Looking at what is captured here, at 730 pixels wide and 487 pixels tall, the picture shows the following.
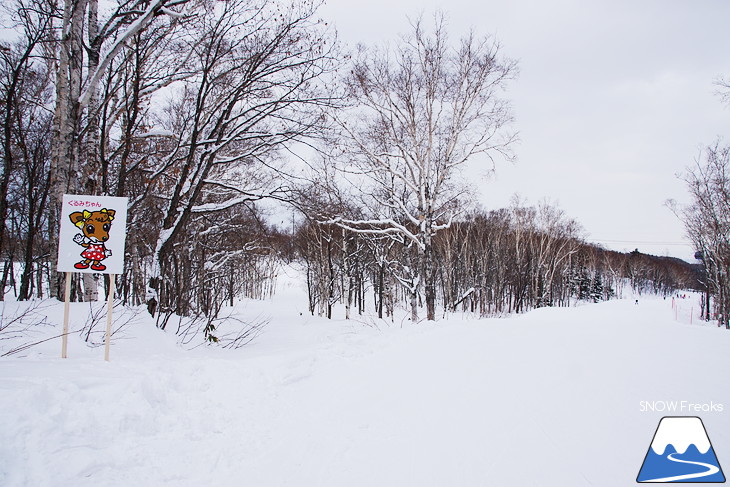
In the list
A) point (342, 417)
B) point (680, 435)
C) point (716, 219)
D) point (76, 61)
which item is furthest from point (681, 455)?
point (716, 219)

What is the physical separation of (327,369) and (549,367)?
3167mm

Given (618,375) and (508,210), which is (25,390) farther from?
(508,210)

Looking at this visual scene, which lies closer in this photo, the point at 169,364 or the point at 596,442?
the point at 596,442

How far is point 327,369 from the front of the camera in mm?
5906

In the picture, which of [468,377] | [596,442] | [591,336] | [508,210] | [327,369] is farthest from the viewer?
[508,210]

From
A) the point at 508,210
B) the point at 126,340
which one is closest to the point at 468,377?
the point at 126,340

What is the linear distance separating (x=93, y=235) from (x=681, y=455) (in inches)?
253

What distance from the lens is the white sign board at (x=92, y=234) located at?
187 inches

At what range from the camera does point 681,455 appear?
2.91 m

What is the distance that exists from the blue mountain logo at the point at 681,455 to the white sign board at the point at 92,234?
5.65 meters

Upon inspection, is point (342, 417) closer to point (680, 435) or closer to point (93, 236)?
point (680, 435)

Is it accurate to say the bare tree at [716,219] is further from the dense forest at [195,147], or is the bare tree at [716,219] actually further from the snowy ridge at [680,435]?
the snowy ridge at [680,435]

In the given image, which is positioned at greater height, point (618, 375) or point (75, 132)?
point (75, 132)

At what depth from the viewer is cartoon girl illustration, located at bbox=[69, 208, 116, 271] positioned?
4840 mm
